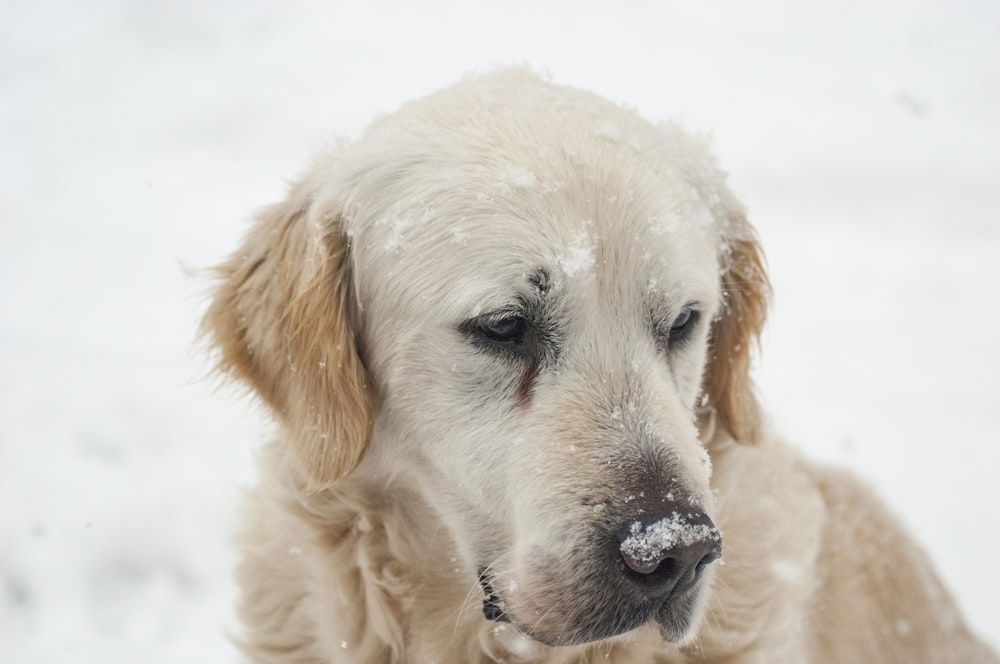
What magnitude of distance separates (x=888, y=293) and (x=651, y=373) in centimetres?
464

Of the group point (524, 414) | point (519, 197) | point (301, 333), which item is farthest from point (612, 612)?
point (301, 333)

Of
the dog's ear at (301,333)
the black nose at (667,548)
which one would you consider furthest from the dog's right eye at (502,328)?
the black nose at (667,548)

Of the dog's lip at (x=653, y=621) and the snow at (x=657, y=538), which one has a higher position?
the snow at (x=657, y=538)

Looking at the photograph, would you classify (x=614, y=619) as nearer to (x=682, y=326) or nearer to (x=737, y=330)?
(x=682, y=326)

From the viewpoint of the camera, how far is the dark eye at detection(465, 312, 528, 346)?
8.43 ft

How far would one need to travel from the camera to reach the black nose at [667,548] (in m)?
2.20

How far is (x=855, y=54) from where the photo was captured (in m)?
9.52

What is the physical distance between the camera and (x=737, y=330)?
3270mm

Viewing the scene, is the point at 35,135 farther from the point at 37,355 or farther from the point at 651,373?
the point at 651,373

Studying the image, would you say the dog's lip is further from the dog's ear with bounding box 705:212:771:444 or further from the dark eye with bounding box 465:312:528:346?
the dog's ear with bounding box 705:212:771:444

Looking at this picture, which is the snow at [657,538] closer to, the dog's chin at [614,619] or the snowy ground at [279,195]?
the dog's chin at [614,619]

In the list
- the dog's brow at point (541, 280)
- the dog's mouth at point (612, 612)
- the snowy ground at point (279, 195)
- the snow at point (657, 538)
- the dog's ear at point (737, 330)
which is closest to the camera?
the snow at point (657, 538)

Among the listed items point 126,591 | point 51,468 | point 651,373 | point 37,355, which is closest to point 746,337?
point 651,373

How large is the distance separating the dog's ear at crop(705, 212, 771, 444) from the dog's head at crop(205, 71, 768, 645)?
160 millimetres
